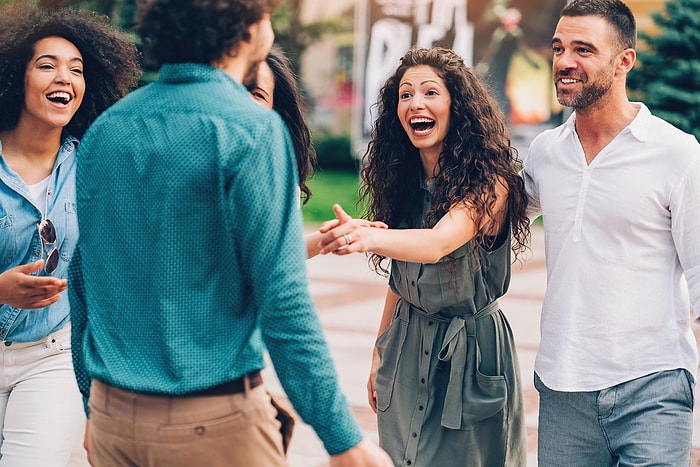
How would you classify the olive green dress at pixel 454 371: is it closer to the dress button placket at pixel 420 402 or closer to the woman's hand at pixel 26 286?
the dress button placket at pixel 420 402

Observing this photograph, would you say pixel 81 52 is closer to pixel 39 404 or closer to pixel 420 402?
pixel 39 404

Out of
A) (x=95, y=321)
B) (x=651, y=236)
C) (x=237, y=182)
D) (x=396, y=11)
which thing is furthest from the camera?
(x=396, y=11)

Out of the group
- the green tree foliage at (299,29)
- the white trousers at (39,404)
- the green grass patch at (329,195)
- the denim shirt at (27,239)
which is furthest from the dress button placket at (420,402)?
the green tree foliage at (299,29)

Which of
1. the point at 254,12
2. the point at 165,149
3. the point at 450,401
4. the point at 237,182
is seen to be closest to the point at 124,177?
the point at 165,149

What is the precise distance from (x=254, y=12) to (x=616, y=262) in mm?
1580

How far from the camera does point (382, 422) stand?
3.71 meters

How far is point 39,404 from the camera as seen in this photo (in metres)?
3.28

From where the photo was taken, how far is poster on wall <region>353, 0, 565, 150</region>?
18516mm

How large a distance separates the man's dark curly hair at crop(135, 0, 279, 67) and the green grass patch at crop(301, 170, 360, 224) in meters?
18.1

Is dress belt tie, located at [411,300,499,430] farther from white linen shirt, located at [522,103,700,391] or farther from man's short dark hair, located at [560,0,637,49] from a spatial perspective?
man's short dark hair, located at [560,0,637,49]

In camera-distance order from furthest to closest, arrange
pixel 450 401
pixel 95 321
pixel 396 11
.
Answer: pixel 396 11 < pixel 450 401 < pixel 95 321

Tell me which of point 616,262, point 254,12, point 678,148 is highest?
point 254,12

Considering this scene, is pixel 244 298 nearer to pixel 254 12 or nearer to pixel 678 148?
pixel 254 12

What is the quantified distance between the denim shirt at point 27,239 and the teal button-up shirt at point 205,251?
1192 millimetres
